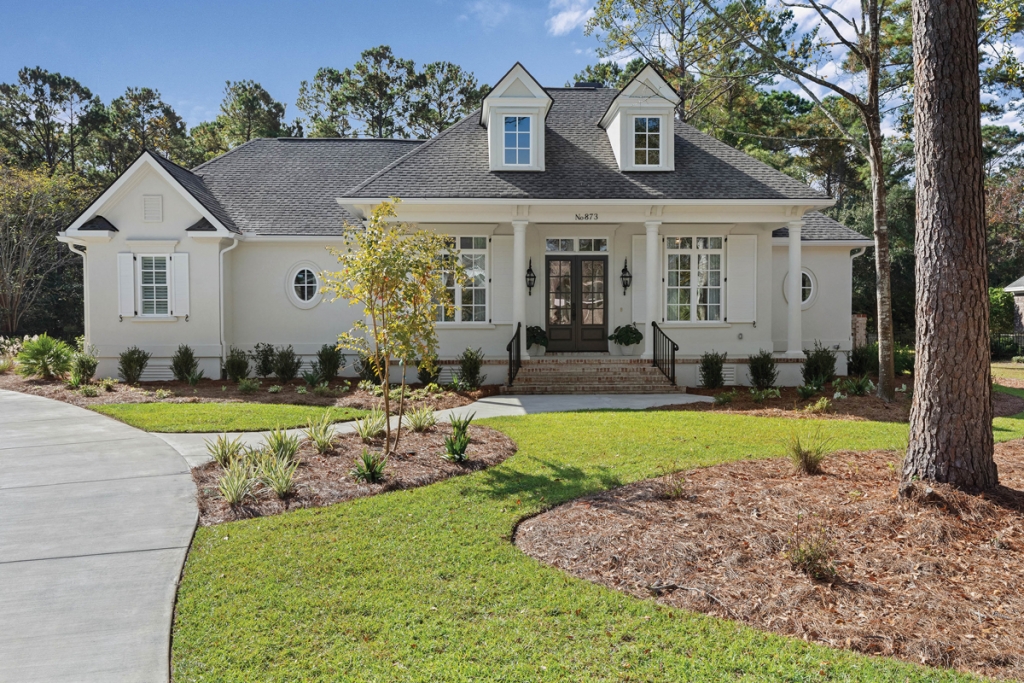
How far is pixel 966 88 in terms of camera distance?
516 cm

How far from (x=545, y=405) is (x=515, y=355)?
2.33 meters

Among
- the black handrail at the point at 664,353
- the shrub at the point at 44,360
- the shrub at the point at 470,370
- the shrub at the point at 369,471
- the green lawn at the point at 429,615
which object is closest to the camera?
the green lawn at the point at 429,615

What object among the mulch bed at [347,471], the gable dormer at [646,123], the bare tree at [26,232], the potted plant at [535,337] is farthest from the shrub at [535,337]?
the bare tree at [26,232]

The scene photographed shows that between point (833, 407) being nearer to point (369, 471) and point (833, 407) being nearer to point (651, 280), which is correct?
point (651, 280)

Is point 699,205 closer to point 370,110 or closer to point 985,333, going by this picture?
point 985,333

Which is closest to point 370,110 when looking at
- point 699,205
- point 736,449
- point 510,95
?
point 510,95

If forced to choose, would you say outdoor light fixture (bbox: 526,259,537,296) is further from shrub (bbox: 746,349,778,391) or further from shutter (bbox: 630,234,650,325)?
shrub (bbox: 746,349,778,391)

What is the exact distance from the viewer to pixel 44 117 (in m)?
34.2

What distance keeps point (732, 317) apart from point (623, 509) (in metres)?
10.8

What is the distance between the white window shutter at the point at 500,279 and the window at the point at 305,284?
430 cm

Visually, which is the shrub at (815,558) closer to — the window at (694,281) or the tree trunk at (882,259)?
the tree trunk at (882,259)

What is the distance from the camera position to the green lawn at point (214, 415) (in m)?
8.96

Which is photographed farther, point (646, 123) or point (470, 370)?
point (646, 123)


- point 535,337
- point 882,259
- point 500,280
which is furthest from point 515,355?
point 882,259
